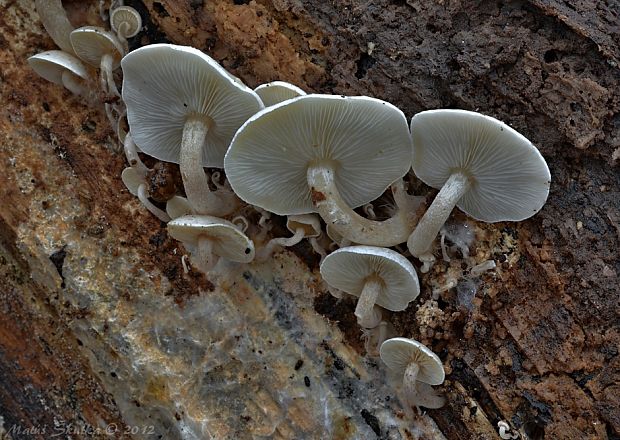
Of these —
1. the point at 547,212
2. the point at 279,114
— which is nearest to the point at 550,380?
the point at 547,212

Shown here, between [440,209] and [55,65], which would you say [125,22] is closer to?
[55,65]

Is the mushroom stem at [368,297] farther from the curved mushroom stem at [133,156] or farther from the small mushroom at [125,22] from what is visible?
the small mushroom at [125,22]

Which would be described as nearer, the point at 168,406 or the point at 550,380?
the point at 550,380

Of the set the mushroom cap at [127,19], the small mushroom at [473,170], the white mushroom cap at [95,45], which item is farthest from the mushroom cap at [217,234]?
the mushroom cap at [127,19]

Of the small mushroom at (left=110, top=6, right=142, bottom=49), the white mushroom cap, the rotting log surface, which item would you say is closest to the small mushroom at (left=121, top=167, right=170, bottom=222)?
the rotting log surface

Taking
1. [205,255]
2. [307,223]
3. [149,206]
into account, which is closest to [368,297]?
[307,223]

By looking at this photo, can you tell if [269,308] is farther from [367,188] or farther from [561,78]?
[561,78]

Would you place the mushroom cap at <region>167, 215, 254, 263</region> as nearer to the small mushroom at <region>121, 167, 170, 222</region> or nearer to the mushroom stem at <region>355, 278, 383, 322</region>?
the small mushroom at <region>121, 167, 170, 222</region>
